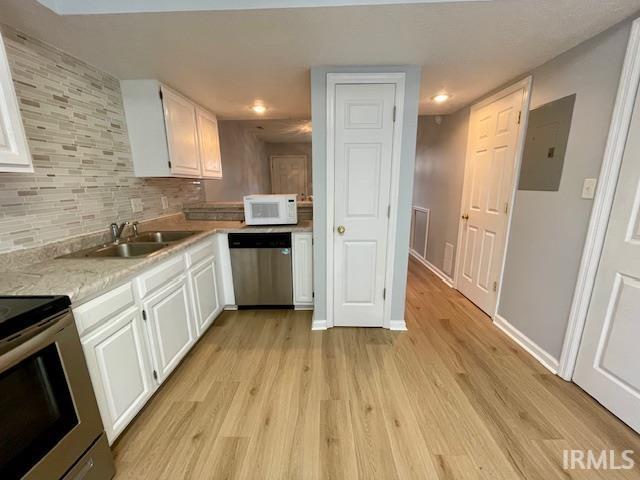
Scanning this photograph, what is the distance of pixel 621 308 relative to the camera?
144 centimetres

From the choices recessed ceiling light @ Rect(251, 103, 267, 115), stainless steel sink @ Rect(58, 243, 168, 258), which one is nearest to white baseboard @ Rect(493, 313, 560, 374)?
stainless steel sink @ Rect(58, 243, 168, 258)

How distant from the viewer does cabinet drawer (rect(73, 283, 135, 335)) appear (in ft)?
3.53

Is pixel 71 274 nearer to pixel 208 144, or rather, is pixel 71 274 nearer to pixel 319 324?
pixel 319 324

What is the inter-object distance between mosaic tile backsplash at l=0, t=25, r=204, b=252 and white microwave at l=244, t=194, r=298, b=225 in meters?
0.97

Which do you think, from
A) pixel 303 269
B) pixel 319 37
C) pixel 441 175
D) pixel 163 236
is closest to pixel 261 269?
pixel 303 269

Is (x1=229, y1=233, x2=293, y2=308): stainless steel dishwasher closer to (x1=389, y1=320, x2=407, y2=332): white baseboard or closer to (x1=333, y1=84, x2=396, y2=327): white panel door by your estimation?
(x1=333, y1=84, x2=396, y2=327): white panel door

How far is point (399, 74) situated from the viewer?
1.88 m

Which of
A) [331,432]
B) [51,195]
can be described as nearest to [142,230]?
[51,195]

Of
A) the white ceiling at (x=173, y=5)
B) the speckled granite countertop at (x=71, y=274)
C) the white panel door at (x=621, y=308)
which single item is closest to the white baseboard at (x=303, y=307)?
the speckled granite countertop at (x=71, y=274)

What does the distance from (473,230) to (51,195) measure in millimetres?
3488

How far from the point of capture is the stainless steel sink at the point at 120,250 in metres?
1.65

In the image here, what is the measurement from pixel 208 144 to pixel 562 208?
3219 mm

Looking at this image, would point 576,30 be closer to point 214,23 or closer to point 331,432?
point 214,23

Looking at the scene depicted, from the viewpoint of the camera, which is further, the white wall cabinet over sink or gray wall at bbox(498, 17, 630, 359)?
the white wall cabinet over sink
